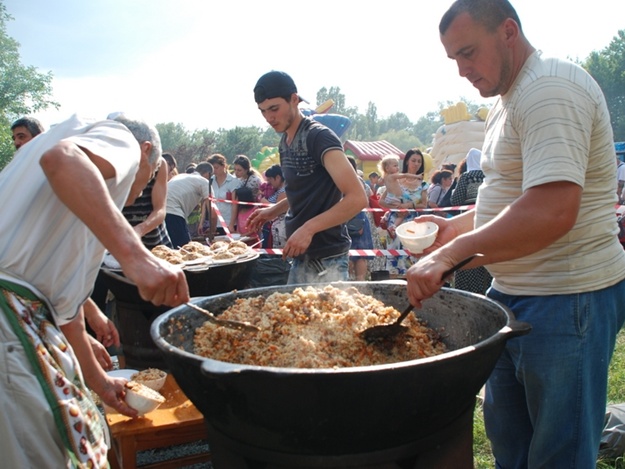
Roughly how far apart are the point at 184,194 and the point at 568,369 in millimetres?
5877

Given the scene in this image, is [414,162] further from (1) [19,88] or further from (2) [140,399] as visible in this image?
(1) [19,88]

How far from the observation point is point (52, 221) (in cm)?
150

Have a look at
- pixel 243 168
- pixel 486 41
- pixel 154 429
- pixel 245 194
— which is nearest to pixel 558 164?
pixel 486 41

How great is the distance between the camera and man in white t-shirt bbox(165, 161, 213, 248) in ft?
21.2

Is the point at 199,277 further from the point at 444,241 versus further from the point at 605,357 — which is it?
the point at 605,357

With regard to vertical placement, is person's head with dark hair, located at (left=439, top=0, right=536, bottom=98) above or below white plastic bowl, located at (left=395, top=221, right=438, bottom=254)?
above

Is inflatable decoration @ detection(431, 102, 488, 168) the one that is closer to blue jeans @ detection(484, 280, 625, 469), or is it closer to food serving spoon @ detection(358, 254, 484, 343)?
blue jeans @ detection(484, 280, 625, 469)

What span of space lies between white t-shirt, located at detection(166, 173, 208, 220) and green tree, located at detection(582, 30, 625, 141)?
5215 centimetres

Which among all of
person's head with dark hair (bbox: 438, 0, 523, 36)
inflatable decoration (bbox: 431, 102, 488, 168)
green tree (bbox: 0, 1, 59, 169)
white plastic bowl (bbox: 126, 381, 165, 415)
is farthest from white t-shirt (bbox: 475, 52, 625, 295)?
green tree (bbox: 0, 1, 59, 169)

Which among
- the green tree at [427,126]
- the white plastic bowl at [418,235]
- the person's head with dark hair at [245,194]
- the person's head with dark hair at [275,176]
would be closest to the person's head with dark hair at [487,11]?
the white plastic bowl at [418,235]

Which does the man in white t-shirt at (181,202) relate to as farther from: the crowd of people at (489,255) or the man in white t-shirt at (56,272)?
the man in white t-shirt at (56,272)

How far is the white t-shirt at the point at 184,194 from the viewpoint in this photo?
665 centimetres

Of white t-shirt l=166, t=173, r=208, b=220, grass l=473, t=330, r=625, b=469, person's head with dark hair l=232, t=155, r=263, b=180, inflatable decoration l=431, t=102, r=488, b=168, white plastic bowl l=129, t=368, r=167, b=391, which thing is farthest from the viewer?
inflatable decoration l=431, t=102, r=488, b=168

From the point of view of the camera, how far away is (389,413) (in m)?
1.31
